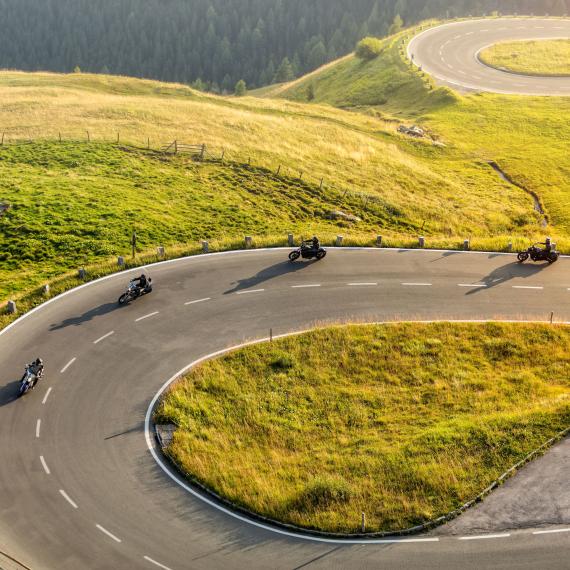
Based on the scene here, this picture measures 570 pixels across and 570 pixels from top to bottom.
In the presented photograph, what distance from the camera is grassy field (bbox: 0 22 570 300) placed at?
4709 centimetres

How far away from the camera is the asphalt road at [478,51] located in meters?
100

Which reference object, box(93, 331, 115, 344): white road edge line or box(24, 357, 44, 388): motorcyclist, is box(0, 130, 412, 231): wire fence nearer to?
box(93, 331, 115, 344): white road edge line

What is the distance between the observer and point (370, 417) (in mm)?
29578

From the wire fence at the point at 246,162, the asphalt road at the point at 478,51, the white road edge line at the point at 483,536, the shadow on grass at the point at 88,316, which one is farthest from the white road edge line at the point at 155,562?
the asphalt road at the point at 478,51

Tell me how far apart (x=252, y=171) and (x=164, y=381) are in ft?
106

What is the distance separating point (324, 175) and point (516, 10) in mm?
123223

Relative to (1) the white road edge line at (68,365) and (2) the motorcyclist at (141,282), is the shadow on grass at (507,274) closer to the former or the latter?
(2) the motorcyclist at (141,282)

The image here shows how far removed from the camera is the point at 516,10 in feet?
510

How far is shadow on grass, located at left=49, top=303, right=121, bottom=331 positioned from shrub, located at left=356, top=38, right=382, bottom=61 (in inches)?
3725

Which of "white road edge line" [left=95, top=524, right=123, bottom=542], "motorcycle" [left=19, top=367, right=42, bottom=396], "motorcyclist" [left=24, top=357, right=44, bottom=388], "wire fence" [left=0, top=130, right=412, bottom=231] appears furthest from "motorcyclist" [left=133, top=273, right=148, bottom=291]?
"wire fence" [left=0, top=130, right=412, bottom=231]

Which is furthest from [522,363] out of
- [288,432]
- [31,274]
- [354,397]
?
[31,274]

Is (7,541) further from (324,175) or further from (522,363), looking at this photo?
(324,175)

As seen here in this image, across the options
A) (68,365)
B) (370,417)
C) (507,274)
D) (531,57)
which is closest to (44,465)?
(68,365)

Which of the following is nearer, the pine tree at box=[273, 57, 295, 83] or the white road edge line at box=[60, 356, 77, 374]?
the white road edge line at box=[60, 356, 77, 374]
